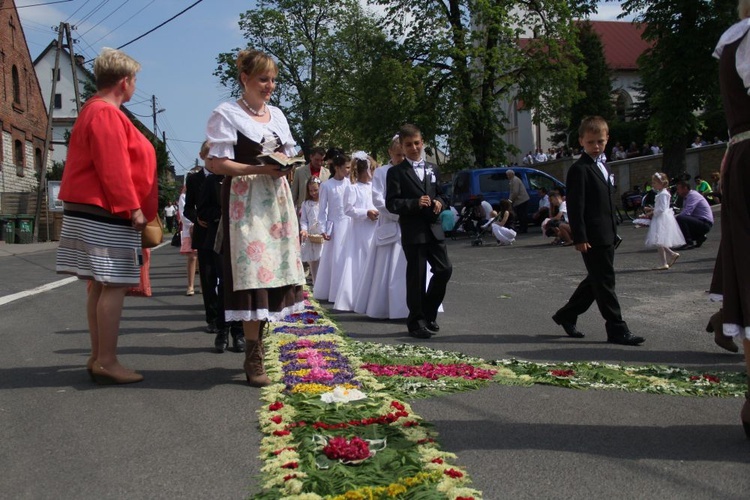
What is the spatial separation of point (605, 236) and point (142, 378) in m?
4.03

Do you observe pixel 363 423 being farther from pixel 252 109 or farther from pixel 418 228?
pixel 418 228

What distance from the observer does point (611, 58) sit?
74.6 metres

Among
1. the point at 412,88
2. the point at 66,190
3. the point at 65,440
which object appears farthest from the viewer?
the point at 412,88

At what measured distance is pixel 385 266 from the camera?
30.0ft

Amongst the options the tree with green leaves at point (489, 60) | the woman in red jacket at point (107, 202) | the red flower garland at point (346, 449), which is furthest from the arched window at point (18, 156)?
the red flower garland at point (346, 449)

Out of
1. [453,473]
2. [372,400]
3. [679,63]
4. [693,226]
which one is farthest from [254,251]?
[679,63]

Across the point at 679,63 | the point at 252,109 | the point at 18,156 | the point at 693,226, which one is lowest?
the point at 693,226

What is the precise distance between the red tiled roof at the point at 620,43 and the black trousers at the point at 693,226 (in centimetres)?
5892

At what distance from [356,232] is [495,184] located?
17.4m

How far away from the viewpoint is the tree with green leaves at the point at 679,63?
2753cm

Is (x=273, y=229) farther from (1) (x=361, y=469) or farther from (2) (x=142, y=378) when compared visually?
(1) (x=361, y=469)

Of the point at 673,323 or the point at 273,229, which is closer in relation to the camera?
the point at 273,229

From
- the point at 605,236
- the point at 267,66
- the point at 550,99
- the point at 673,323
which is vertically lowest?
the point at 673,323

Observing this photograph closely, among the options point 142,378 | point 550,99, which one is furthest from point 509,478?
point 550,99
